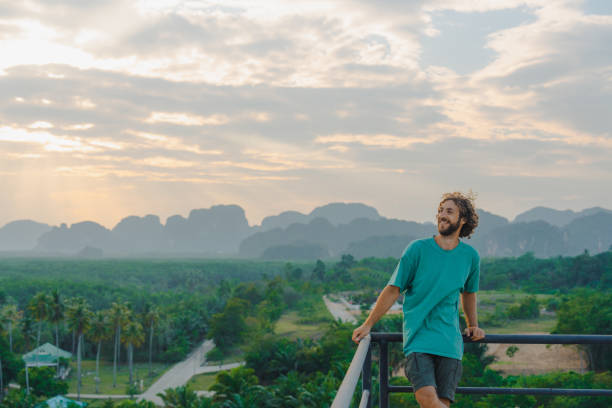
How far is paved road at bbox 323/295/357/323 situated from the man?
44934mm

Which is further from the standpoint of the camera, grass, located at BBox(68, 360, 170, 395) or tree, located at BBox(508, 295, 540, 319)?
tree, located at BBox(508, 295, 540, 319)

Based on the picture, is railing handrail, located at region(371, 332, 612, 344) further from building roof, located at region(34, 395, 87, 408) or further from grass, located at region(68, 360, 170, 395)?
grass, located at region(68, 360, 170, 395)

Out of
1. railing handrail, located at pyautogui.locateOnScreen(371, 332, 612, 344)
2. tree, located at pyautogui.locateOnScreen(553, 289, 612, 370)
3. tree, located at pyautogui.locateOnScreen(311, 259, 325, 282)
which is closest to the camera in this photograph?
railing handrail, located at pyautogui.locateOnScreen(371, 332, 612, 344)

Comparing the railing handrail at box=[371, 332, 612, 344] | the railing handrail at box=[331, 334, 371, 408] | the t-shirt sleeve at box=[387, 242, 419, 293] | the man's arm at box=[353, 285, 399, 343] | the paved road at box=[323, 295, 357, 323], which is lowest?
the paved road at box=[323, 295, 357, 323]

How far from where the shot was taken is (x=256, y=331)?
3781 cm

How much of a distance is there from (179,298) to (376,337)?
2412 inches

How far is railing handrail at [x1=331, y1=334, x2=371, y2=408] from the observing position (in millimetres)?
1215

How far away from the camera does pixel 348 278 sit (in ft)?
235

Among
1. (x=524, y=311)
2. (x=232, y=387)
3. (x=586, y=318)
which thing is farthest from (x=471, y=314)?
(x=524, y=311)

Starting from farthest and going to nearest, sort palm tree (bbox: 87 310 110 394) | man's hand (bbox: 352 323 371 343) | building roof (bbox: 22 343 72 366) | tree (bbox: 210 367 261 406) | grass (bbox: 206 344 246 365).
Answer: grass (bbox: 206 344 246 365), palm tree (bbox: 87 310 110 394), building roof (bbox: 22 343 72 366), tree (bbox: 210 367 261 406), man's hand (bbox: 352 323 371 343)

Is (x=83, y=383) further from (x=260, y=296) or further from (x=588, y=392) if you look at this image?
(x=588, y=392)

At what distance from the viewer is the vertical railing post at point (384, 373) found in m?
2.14

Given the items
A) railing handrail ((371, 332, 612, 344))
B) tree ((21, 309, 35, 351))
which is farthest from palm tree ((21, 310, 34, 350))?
railing handrail ((371, 332, 612, 344))

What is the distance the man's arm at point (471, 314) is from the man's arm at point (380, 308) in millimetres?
386
